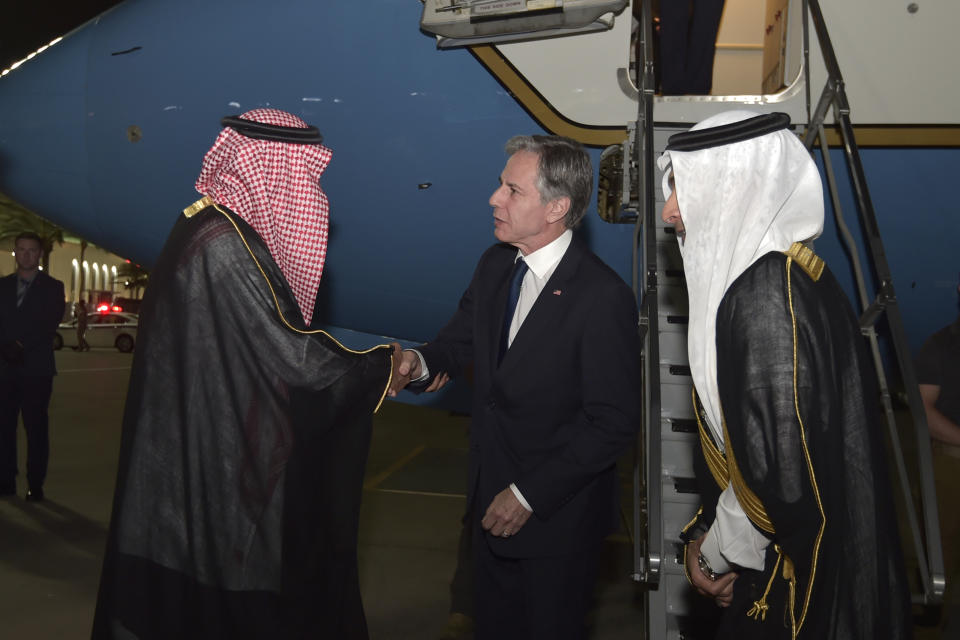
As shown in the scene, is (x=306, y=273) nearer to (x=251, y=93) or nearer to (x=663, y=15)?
(x=251, y=93)

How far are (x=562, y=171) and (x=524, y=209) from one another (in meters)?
0.16

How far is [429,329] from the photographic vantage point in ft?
15.4

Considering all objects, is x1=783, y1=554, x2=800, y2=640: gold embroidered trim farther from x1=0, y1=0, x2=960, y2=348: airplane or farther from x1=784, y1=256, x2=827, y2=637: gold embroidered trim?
x1=0, y1=0, x2=960, y2=348: airplane

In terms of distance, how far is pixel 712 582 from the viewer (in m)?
1.78

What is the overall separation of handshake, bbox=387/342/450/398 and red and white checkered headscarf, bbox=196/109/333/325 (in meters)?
0.31

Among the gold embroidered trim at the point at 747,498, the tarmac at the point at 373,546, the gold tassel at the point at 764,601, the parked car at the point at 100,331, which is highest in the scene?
the parked car at the point at 100,331

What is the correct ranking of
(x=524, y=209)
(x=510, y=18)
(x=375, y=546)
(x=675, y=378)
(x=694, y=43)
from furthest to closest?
(x=375, y=546)
(x=694, y=43)
(x=510, y=18)
(x=675, y=378)
(x=524, y=209)

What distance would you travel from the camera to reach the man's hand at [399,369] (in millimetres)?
2551

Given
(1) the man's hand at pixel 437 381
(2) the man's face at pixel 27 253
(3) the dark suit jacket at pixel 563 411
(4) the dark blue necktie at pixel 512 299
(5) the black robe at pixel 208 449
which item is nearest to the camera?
(5) the black robe at pixel 208 449

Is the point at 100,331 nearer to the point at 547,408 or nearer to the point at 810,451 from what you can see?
the point at 547,408

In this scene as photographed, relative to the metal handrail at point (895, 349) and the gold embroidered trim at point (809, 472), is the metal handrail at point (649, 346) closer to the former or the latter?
the gold embroidered trim at point (809, 472)

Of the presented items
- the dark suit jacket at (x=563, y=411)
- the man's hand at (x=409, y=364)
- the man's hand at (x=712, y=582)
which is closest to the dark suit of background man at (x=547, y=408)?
the dark suit jacket at (x=563, y=411)

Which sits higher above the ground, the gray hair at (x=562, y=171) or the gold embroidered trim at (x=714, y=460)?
the gray hair at (x=562, y=171)

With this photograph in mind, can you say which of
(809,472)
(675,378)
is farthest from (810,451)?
(675,378)
